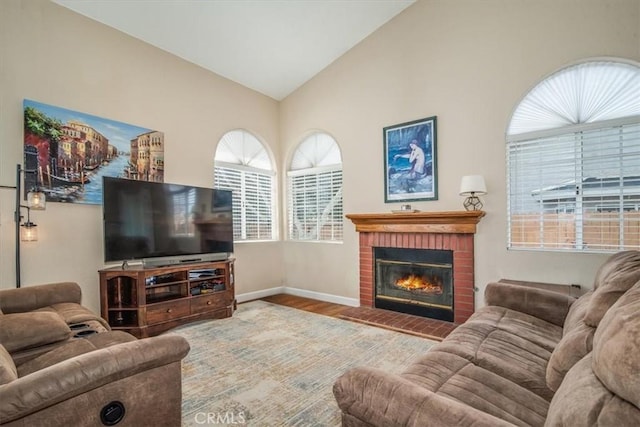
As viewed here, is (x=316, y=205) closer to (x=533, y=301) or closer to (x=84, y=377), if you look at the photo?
(x=533, y=301)

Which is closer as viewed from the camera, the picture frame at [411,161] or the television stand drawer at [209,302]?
the television stand drawer at [209,302]

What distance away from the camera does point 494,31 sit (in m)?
3.36

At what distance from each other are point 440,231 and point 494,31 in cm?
220

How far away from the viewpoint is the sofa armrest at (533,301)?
220 centimetres

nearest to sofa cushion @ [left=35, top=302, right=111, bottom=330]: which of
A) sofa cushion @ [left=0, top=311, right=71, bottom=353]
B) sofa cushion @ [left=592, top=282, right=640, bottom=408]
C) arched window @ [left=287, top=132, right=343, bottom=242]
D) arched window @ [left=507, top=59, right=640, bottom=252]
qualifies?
sofa cushion @ [left=0, top=311, right=71, bottom=353]

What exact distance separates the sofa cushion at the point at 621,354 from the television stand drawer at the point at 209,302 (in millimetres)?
3575

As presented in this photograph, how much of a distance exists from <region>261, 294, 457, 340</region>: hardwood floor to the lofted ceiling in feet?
11.1

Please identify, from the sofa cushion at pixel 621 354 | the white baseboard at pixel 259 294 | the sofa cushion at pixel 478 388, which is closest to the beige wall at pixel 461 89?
the white baseboard at pixel 259 294

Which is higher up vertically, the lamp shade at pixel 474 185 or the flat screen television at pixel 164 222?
the lamp shade at pixel 474 185

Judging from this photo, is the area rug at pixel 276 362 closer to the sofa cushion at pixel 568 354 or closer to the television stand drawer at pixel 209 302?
the television stand drawer at pixel 209 302

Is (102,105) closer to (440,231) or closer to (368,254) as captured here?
A: (368,254)

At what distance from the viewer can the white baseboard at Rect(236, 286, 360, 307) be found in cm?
450

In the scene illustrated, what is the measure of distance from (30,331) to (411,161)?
3.72 metres

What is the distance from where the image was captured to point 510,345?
5.79ft
